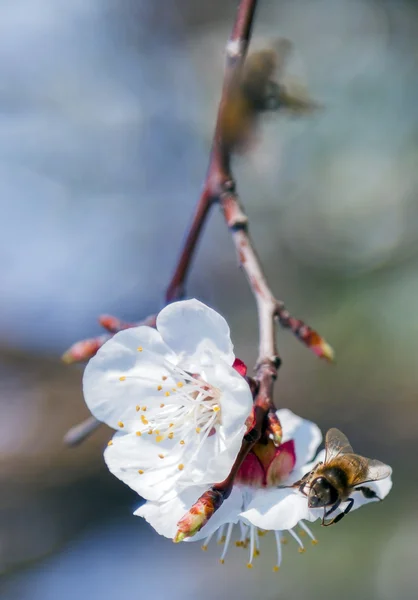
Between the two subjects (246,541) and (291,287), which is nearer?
(246,541)

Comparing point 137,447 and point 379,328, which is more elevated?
point 137,447

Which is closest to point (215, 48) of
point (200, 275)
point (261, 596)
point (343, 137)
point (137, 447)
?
point (343, 137)

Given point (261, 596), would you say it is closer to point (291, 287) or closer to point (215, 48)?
point (291, 287)

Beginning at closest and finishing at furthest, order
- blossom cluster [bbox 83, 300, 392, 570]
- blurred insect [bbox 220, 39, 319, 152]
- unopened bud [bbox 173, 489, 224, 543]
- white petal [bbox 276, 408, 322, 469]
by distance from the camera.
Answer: unopened bud [bbox 173, 489, 224, 543] < blossom cluster [bbox 83, 300, 392, 570] < white petal [bbox 276, 408, 322, 469] < blurred insect [bbox 220, 39, 319, 152]

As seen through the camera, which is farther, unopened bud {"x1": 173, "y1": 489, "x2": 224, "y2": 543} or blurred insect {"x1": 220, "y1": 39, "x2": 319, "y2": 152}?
blurred insect {"x1": 220, "y1": 39, "x2": 319, "y2": 152}

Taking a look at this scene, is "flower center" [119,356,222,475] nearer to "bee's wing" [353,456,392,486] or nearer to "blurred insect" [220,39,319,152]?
"bee's wing" [353,456,392,486]

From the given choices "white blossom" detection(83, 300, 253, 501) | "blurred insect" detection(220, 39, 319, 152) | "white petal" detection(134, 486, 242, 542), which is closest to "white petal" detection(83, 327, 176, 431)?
"white blossom" detection(83, 300, 253, 501)
